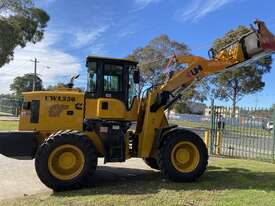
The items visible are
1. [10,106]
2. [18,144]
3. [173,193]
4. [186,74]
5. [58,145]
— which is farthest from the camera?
[10,106]

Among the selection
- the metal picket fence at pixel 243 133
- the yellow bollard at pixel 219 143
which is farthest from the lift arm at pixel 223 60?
the yellow bollard at pixel 219 143

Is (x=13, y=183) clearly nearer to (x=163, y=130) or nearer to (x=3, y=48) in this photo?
(x=163, y=130)

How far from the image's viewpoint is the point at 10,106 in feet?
191

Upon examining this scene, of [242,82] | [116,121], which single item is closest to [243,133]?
[116,121]

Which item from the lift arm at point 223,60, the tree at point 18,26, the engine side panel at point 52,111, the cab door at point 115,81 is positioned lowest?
the engine side panel at point 52,111

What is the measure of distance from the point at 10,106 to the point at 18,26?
15446 mm

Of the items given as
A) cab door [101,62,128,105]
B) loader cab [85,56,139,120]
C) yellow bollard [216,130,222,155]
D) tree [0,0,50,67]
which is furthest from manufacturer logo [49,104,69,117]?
tree [0,0,50,67]

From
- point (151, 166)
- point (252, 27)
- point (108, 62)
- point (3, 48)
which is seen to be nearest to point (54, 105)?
point (108, 62)

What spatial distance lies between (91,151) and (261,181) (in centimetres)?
426

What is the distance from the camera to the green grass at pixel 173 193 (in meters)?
8.81

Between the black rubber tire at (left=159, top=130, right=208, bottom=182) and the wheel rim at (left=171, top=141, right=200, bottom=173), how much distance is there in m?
0.08

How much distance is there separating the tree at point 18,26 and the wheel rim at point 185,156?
36.8 meters

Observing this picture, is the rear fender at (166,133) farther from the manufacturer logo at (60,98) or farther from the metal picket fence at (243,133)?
the metal picket fence at (243,133)

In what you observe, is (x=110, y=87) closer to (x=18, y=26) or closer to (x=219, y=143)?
(x=219, y=143)
